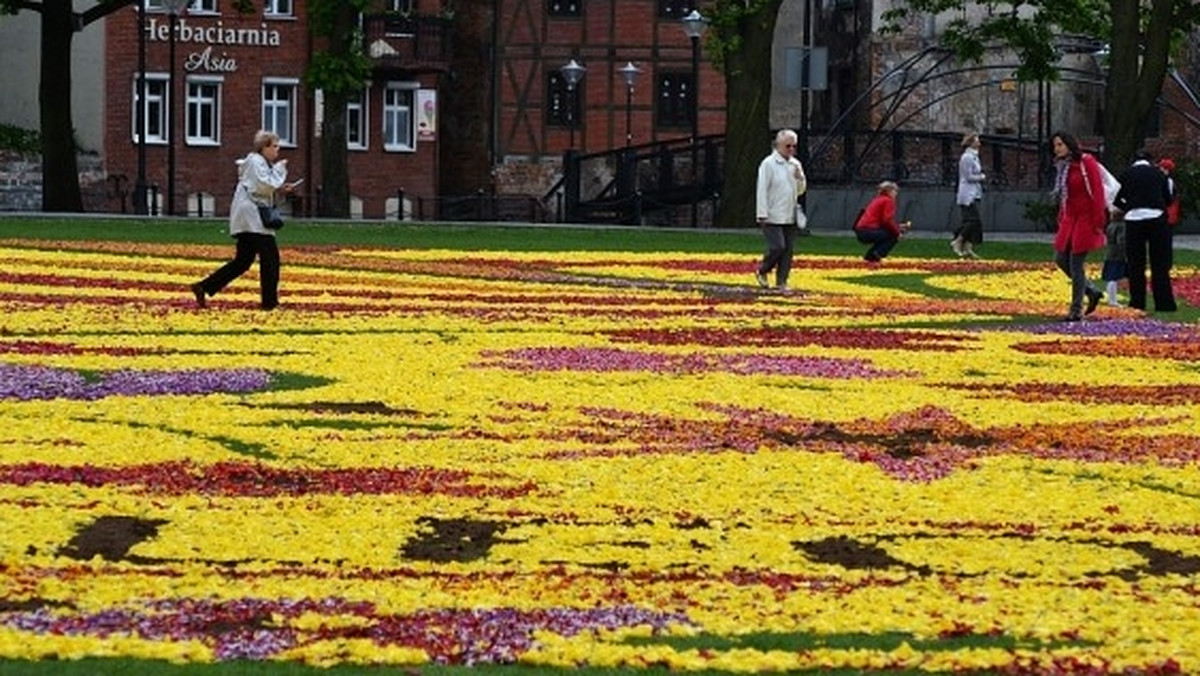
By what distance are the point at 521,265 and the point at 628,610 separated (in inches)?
1151

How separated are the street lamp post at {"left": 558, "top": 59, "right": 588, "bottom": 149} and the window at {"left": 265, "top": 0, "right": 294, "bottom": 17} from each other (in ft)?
23.7

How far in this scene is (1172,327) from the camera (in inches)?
1101

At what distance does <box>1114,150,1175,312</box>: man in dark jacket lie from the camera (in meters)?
31.5

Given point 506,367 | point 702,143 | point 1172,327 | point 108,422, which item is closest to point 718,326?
point 1172,327

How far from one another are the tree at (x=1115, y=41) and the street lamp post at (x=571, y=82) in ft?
56.5

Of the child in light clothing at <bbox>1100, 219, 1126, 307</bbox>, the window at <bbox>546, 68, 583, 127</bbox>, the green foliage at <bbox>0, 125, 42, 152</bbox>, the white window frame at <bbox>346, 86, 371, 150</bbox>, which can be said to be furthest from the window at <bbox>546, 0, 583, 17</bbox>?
the child in light clothing at <bbox>1100, 219, 1126, 307</bbox>

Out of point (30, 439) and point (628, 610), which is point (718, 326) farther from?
point (628, 610)

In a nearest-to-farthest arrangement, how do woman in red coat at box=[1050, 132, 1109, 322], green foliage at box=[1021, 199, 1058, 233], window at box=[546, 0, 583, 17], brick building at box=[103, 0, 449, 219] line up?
woman in red coat at box=[1050, 132, 1109, 322], green foliage at box=[1021, 199, 1058, 233], brick building at box=[103, 0, 449, 219], window at box=[546, 0, 583, 17]

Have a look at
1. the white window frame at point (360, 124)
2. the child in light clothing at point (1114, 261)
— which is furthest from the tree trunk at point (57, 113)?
the child in light clothing at point (1114, 261)

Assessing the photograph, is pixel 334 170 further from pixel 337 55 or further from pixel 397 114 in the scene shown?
pixel 397 114

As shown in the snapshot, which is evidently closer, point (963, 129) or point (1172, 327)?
point (1172, 327)

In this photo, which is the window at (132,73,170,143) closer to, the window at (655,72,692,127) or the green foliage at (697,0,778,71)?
the window at (655,72,692,127)

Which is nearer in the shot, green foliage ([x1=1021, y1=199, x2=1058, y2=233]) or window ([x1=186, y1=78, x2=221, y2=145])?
green foliage ([x1=1021, y1=199, x2=1058, y2=233])

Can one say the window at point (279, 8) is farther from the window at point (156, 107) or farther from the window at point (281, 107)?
the window at point (156, 107)
